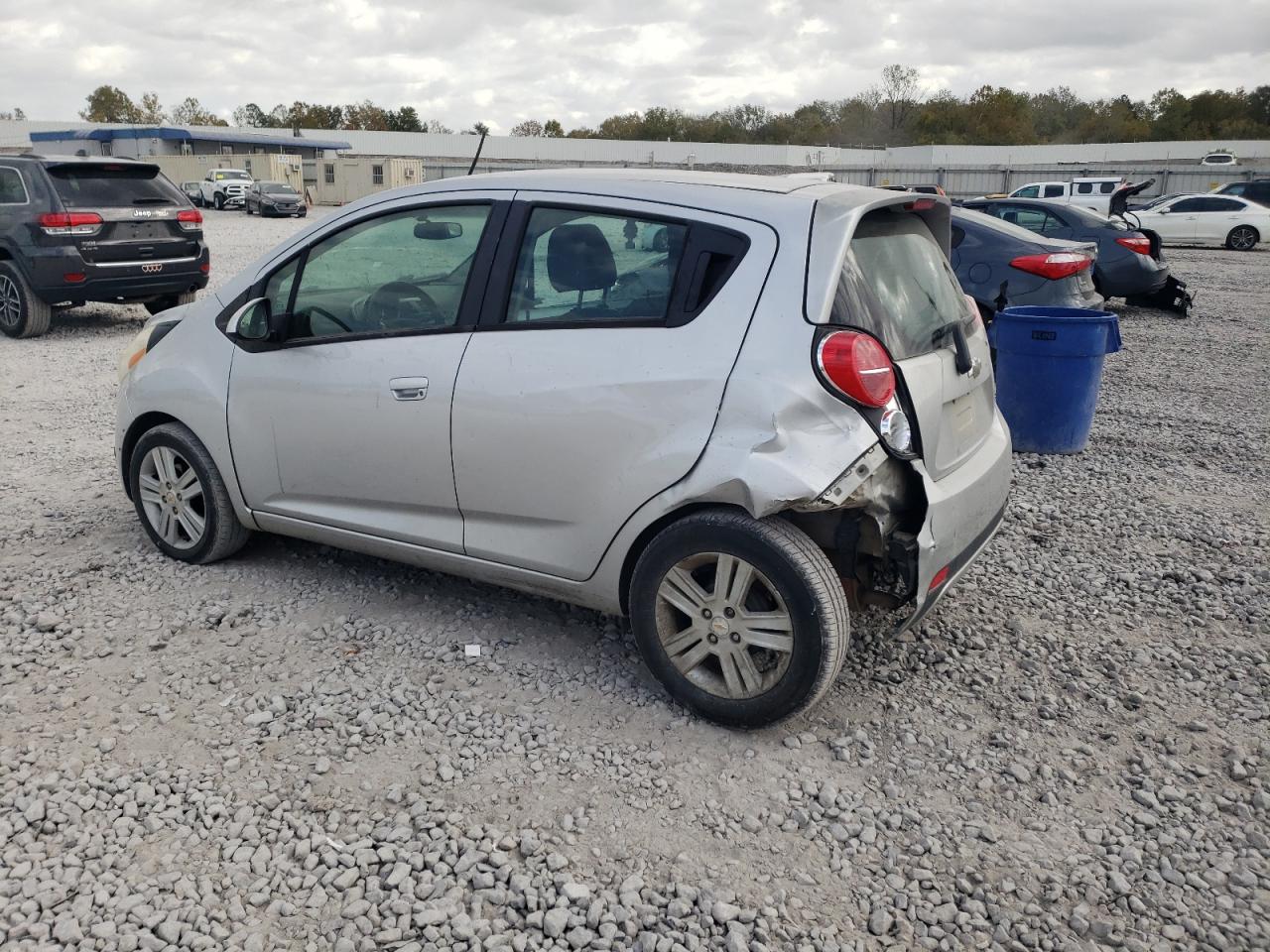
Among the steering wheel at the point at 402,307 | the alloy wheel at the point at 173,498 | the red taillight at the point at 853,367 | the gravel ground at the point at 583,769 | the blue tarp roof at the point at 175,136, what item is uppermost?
the blue tarp roof at the point at 175,136

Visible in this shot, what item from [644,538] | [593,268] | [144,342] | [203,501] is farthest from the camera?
[144,342]

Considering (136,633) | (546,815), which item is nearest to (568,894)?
(546,815)

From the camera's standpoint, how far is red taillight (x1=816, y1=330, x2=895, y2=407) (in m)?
3.13

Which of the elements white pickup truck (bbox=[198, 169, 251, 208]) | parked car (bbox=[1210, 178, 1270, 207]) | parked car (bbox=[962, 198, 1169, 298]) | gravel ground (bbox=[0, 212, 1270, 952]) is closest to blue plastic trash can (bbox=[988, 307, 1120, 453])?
gravel ground (bbox=[0, 212, 1270, 952])

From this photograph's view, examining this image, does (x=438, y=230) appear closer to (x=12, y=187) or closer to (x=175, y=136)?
(x=12, y=187)

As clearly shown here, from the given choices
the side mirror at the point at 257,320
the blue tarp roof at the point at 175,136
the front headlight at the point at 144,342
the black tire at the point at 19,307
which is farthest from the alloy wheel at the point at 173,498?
the blue tarp roof at the point at 175,136

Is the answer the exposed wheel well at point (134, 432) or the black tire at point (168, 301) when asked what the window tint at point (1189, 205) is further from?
the exposed wheel well at point (134, 432)

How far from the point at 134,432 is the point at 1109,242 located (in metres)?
12.2

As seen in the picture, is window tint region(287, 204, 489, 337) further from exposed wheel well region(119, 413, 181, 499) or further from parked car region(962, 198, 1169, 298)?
parked car region(962, 198, 1169, 298)

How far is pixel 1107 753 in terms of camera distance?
3322 millimetres

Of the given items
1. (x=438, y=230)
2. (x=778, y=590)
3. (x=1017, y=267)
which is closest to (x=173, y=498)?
(x=438, y=230)

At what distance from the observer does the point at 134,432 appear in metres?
4.78

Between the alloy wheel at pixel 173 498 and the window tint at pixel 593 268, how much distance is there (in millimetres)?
1935

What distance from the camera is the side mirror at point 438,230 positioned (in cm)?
391
